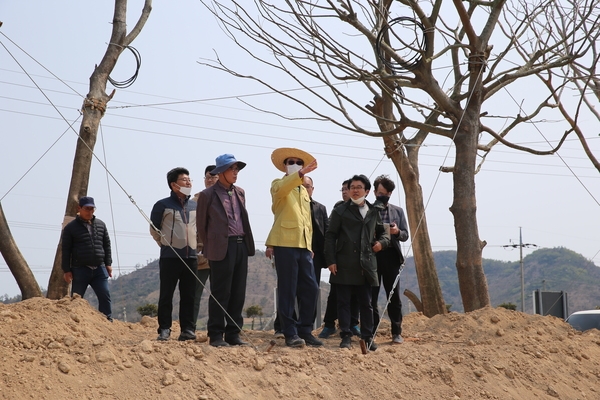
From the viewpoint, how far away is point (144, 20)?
11.8 metres

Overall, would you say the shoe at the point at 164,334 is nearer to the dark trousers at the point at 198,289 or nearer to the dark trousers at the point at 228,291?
the dark trousers at the point at 198,289

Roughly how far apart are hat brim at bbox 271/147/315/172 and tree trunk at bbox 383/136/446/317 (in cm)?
326

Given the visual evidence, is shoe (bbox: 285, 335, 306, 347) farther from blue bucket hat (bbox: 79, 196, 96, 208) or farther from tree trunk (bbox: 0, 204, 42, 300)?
tree trunk (bbox: 0, 204, 42, 300)

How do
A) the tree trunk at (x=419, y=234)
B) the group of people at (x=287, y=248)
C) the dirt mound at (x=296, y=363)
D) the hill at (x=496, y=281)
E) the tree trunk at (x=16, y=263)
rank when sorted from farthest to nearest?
the hill at (x=496, y=281) → the tree trunk at (x=16, y=263) → the tree trunk at (x=419, y=234) → the group of people at (x=287, y=248) → the dirt mound at (x=296, y=363)

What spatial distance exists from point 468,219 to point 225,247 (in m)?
3.47

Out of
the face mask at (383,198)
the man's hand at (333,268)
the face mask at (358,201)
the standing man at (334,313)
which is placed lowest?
the standing man at (334,313)

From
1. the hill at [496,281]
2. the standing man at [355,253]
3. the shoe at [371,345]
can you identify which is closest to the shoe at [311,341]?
the standing man at [355,253]

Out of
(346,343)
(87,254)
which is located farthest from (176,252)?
(87,254)

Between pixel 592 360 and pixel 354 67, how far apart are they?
13.3 ft

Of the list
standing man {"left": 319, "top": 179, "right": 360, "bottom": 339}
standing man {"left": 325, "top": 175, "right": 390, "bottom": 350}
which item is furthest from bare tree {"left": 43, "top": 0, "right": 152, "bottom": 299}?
standing man {"left": 325, "top": 175, "right": 390, "bottom": 350}

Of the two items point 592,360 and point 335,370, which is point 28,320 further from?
point 592,360

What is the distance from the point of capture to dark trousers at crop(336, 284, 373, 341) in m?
6.95

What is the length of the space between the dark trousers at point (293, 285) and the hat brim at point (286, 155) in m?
0.88

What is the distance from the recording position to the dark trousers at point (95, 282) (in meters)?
8.42
